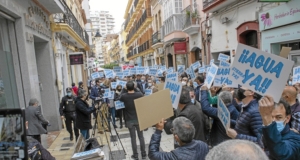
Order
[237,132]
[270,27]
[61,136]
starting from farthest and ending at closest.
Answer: [270,27], [61,136], [237,132]

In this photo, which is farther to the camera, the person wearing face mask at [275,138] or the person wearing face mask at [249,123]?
the person wearing face mask at [249,123]

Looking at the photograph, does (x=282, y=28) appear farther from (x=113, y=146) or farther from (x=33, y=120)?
(x=33, y=120)

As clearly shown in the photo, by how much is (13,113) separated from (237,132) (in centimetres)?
241

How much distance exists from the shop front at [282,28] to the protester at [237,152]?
826 cm

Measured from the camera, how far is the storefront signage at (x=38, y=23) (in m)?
7.38

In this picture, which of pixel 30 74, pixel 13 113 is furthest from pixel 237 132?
pixel 30 74

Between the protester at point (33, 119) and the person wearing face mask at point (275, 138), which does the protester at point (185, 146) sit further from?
the protester at point (33, 119)

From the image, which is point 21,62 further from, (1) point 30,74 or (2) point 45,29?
(2) point 45,29

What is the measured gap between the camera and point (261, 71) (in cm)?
265

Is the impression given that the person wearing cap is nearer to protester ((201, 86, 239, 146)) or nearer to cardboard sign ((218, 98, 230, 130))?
protester ((201, 86, 239, 146))

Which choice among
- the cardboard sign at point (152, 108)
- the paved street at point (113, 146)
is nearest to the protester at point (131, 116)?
the paved street at point (113, 146)

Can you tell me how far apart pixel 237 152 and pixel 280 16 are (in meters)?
9.03

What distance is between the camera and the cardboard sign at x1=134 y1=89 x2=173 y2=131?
9.71ft

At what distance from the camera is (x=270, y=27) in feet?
31.3
